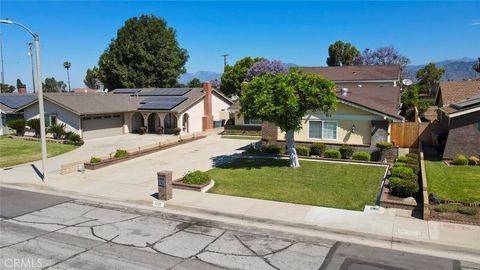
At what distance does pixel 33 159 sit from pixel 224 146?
43.1 feet

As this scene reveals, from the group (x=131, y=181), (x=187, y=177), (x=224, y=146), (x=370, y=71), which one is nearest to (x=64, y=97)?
(x=224, y=146)

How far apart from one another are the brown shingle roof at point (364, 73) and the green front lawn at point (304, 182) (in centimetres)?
2604

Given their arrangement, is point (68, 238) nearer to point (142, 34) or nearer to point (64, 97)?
point (64, 97)

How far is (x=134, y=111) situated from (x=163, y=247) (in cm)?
2852

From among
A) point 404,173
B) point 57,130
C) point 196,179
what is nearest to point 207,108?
point 57,130

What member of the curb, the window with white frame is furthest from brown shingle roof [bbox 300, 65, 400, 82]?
the curb

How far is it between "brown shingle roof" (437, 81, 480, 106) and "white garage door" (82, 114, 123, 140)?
95.3 feet

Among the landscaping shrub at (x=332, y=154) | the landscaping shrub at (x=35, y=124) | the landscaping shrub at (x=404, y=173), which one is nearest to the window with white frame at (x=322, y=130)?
the landscaping shrub at (x=332, y=154)

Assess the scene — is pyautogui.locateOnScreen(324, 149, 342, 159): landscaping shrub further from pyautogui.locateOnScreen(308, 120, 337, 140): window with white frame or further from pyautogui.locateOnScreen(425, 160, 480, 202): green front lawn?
pyautogui.locateOnScreen(425, 160, 480, 202): green front lawn

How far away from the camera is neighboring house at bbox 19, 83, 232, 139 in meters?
33.0

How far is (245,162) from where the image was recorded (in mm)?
21906

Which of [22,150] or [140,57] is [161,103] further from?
[140,57]

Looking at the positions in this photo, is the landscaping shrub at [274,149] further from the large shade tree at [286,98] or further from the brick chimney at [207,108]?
the brick chimney at [207,108]

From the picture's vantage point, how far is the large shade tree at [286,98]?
718 inches
